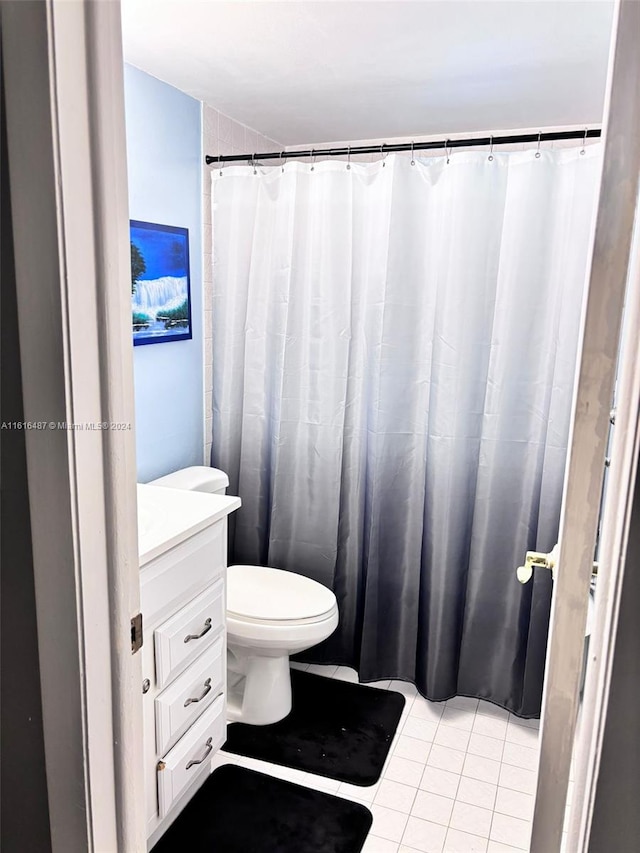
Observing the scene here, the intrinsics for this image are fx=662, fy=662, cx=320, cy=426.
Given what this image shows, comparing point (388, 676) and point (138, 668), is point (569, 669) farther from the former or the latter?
point (388, 676)

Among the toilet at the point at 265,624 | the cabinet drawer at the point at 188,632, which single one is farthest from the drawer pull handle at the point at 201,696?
the toilet at the point at 265,624

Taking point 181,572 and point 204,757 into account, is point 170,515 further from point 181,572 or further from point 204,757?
point 204,757

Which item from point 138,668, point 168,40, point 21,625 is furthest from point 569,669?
point 168,40

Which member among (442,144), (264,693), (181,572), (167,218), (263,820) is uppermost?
(442,144)

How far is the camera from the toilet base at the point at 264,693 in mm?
2320

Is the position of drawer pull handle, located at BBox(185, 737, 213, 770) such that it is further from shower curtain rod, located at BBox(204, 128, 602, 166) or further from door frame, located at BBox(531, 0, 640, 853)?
shower curtain rod, located at BBox(204, 128, 602, 166)

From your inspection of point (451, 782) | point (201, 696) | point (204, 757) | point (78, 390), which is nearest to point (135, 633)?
point (78, 390)

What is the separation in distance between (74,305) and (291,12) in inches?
49.0

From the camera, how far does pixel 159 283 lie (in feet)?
7.69

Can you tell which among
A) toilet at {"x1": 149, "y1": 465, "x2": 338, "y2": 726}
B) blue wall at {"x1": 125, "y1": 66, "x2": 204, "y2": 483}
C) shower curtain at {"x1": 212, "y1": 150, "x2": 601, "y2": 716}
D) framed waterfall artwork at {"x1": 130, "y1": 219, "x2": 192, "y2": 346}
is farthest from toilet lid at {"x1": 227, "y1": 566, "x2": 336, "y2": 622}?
framed waterfall artwork at {"x1": 130, "y1": 219, "x2": 192, "y2": 346}

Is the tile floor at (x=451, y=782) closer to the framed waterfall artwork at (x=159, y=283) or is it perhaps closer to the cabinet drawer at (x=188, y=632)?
the cabinet drawer at (x=188, y=632)

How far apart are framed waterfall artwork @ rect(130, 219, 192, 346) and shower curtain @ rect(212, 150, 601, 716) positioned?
0.66 feet

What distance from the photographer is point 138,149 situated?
7.18 feet

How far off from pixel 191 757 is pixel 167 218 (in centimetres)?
178
